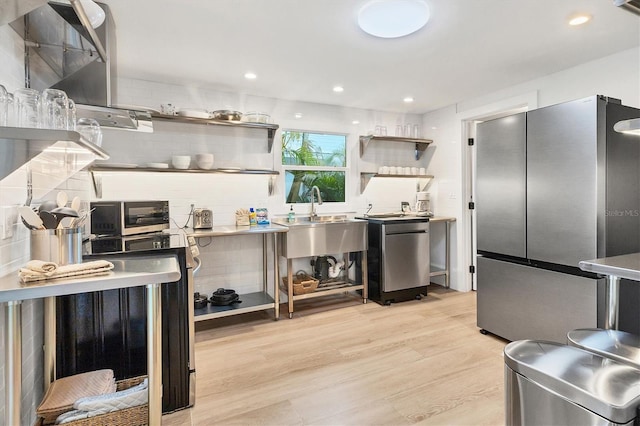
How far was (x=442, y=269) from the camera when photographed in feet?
15.1

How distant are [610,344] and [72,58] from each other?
2.92 meters

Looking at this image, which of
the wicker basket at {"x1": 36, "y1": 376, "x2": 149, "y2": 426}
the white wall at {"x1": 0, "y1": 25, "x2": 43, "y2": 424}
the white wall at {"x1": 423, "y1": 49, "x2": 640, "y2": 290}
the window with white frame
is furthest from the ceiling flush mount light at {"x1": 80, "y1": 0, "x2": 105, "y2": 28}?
the white wall at {"x1": 423, "y1": 49, "x2": 640, "y2": 290}

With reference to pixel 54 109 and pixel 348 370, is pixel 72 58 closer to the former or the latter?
pixel 54 109

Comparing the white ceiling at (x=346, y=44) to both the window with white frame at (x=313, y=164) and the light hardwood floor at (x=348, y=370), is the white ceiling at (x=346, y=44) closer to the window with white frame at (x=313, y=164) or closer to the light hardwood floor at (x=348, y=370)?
the window with white frame at (x=313, y=164)

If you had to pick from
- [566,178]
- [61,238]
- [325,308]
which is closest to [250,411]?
[61,238]

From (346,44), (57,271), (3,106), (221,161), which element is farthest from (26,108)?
(221,161)

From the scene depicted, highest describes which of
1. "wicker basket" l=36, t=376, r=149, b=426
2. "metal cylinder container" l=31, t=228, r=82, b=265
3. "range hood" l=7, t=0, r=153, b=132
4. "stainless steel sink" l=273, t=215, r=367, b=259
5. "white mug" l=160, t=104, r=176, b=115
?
"white mug" l=160, t=104, r=176, b=115

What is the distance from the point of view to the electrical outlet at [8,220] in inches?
52.9

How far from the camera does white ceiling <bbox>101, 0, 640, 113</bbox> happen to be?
211 cm

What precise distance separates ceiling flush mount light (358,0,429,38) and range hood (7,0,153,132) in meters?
1.43

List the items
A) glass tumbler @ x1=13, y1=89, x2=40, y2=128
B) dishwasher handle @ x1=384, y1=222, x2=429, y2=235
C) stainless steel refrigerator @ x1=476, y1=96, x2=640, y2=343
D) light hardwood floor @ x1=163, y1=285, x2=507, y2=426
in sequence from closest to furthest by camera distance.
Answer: glass tumbler @ x1=13, y1=89, x2=40, y2=128
light hardwood floor @ x1=163, y1=285, x2=507, y2=426
stainless steel refrigerator @ x1=476, y1=96, x2=640, y2=343
dishwasher handle @ x1=384, y1=222, x2=429, y2=235

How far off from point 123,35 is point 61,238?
168 centimetres

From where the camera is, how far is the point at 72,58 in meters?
1.83

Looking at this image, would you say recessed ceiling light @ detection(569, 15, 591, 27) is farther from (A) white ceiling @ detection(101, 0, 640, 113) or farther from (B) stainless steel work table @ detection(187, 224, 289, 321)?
(B) stainless steel work table @ detection(187, 224, 289, 321)
